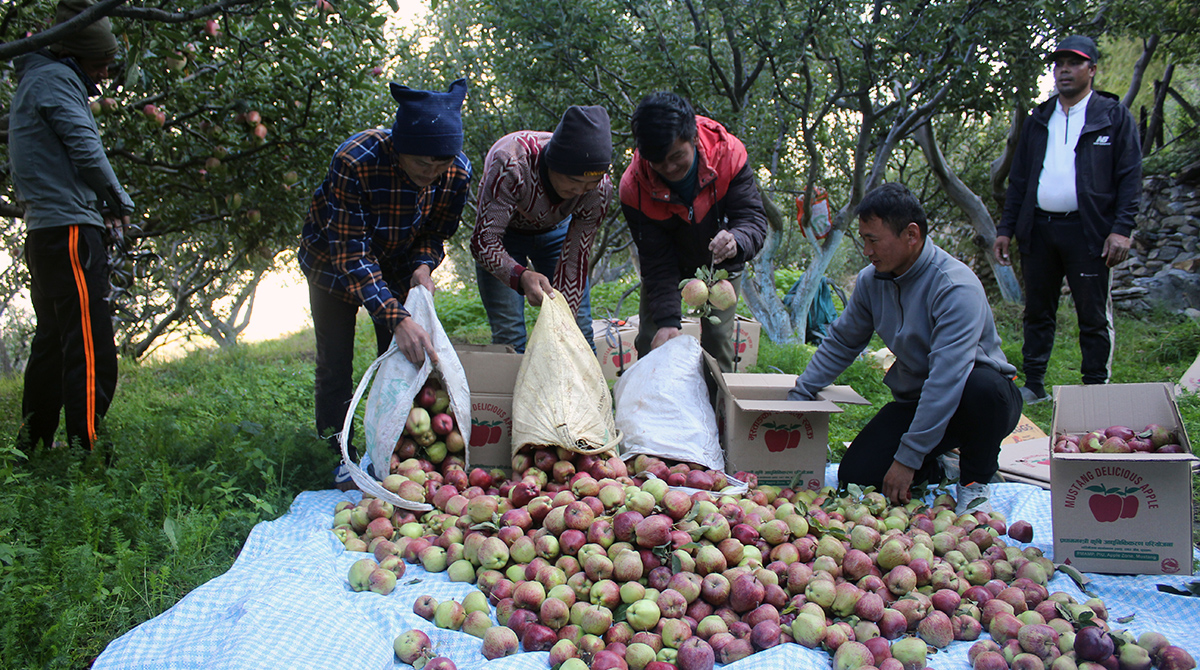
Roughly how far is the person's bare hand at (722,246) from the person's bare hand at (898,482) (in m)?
1.18

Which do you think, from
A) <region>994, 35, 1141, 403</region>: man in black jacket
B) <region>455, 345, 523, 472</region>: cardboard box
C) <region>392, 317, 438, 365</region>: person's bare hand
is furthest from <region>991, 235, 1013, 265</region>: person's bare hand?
<region>392, 317, 438, 365</region>: person's bare hand

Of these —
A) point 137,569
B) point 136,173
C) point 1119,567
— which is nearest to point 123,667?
point 137,569

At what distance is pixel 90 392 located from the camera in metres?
3.16

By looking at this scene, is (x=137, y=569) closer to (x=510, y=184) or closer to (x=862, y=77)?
(x=510, y=184)

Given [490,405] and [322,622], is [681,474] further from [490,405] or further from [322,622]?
[322,622]

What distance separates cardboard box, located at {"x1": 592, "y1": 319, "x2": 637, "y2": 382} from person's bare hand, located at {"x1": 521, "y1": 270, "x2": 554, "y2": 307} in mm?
1950

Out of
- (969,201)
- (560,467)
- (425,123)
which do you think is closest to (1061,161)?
(560,467)

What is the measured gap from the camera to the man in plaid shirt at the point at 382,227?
2.78 m

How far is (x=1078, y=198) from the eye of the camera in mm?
4109

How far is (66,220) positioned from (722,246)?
9.57 ft

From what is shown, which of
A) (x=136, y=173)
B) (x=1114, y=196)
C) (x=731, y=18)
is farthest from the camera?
(x=731, y=18)

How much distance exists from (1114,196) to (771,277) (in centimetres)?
321

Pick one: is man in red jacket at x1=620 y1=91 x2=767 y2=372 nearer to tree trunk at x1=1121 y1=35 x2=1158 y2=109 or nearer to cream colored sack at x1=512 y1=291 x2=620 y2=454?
cream colored sack at x1=512 y1=291 x2=620 y2=454

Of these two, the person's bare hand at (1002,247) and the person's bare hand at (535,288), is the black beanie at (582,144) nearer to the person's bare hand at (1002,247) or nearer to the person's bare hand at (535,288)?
the person's bare hand at (535,288)
